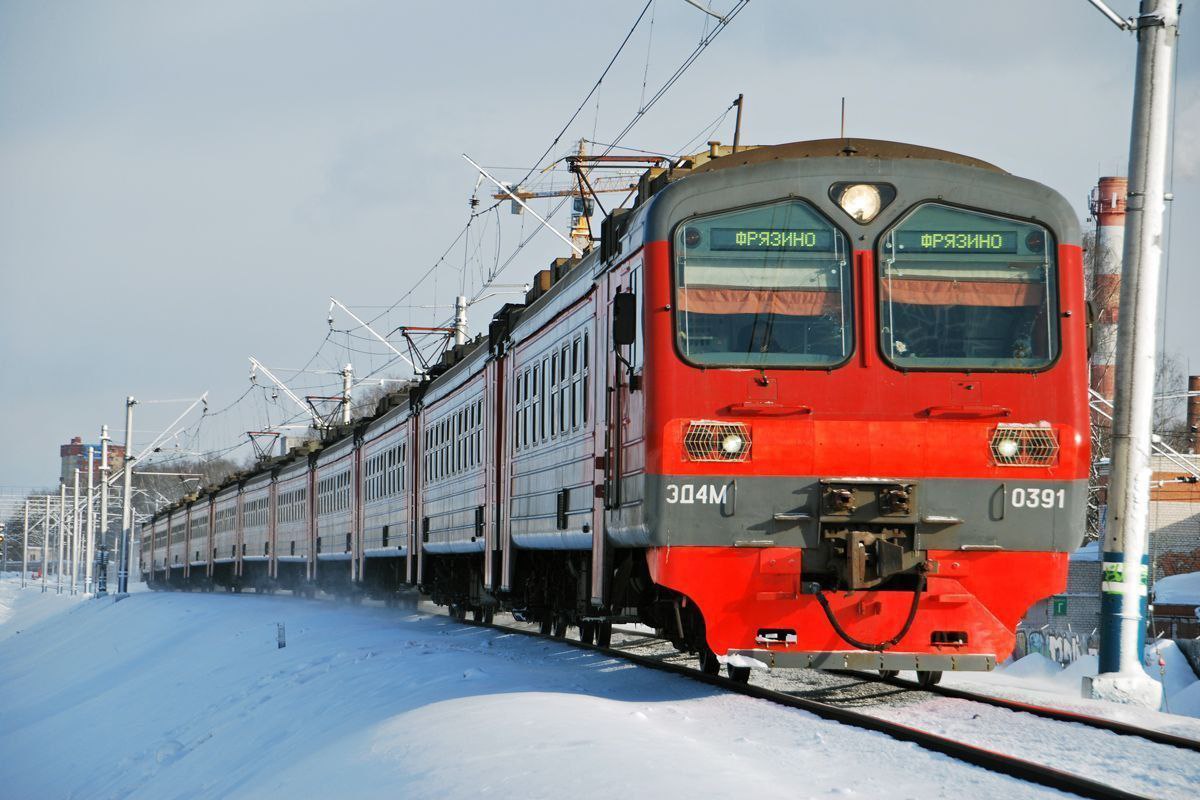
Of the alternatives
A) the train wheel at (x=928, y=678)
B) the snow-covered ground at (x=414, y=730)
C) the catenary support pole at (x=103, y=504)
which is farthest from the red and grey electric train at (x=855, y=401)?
the catenary support pole at (x=103, y=504)

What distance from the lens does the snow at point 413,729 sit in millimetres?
7488

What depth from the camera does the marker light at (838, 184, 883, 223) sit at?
9953 mm

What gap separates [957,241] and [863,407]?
4.10 feet

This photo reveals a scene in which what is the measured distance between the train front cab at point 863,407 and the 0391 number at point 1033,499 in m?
0.01

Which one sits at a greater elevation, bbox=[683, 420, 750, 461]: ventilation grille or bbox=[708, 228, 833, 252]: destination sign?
bbox=[708, 228, 833, 252]: destination sign

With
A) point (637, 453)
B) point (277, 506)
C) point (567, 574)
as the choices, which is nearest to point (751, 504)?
point (637, 453)

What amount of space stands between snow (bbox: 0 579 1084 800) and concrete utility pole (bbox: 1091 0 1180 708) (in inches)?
124

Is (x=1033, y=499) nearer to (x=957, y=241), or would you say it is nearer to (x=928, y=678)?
(x=957, y=241)

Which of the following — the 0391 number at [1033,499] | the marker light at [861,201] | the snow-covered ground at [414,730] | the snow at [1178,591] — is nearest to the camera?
the snow-covered ground at [414,730]

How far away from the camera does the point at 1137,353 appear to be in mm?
11453

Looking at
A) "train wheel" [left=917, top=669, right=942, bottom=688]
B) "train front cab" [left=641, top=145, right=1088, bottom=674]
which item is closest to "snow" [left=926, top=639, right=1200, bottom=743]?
"train wheel" [left=917, top=669, right=942, bottom=688]

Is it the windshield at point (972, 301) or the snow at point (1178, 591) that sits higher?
the windshield at point (972, 301)

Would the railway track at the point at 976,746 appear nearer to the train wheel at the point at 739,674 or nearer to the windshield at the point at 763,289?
the train wheel at the point at 739,674

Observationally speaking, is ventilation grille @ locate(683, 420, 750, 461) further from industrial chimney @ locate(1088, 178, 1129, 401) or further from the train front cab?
industrial chimney @ locate(1088, 178, 1129, 401)
